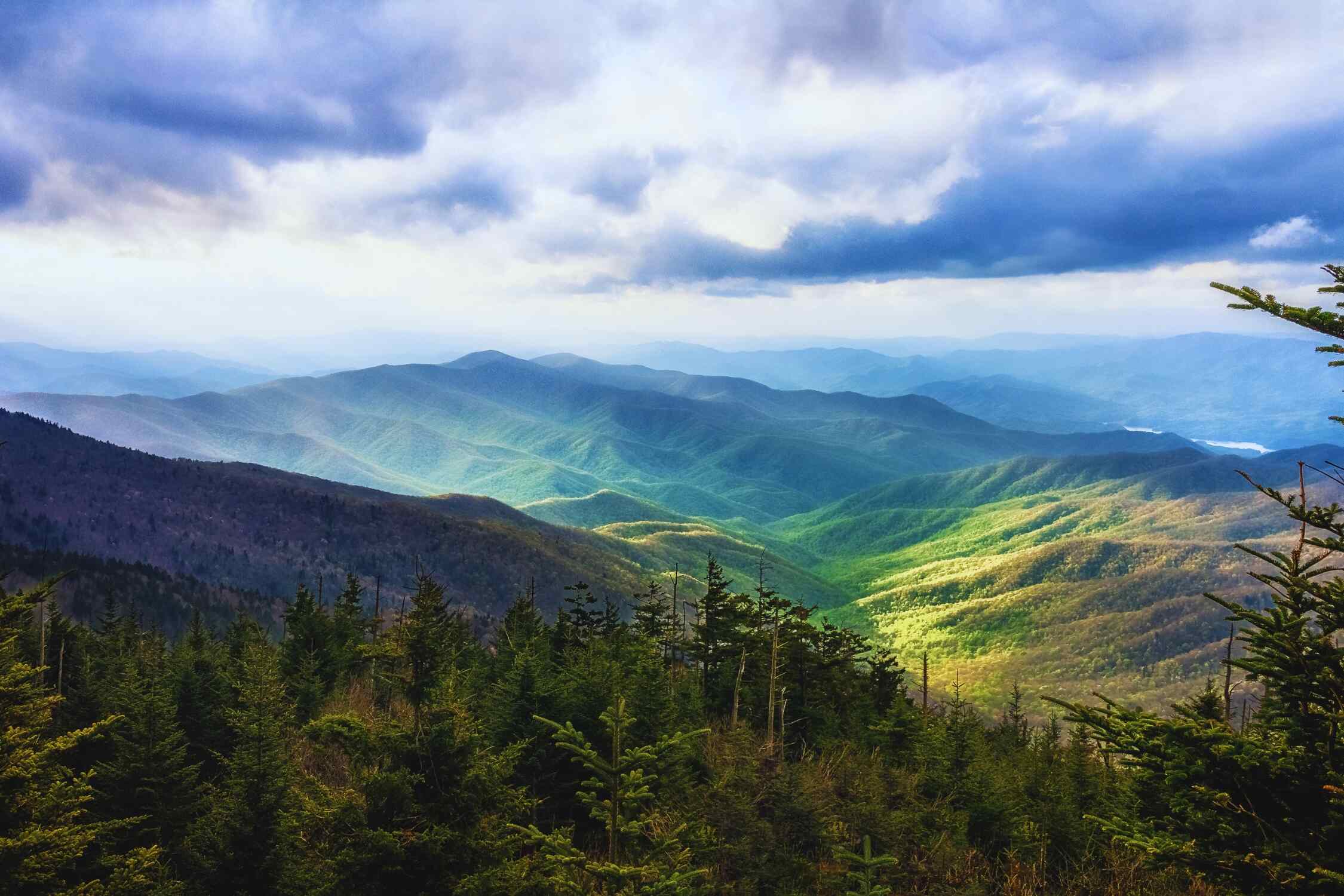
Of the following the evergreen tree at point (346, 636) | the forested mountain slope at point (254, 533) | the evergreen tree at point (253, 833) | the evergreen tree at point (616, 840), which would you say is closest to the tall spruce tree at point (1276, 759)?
the evergreen tree at point (616, 840)

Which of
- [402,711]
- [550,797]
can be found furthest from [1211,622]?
[402,711]

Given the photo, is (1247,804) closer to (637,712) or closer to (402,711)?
(402,711)

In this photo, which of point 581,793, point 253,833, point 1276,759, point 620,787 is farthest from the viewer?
point 253,833

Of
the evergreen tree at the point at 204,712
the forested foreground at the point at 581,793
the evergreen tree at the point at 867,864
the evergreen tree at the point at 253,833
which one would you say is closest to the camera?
the forested foreground at the point at 581,793

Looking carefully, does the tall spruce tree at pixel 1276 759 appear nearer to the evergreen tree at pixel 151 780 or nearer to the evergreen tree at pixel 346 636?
the evergreen tree at pixel 151 780

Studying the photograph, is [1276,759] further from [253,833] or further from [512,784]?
[512,784]

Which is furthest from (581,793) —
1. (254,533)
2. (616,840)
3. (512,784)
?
(254,533)

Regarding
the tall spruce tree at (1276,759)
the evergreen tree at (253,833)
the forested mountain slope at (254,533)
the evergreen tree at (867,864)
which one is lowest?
the forested mountain slope at (254,533)

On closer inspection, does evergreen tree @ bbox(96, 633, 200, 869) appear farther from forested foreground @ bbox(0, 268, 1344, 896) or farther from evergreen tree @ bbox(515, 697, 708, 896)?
evergreen tree @ bbox(515, 697, 708, 896)

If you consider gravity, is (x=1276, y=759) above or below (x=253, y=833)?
above
